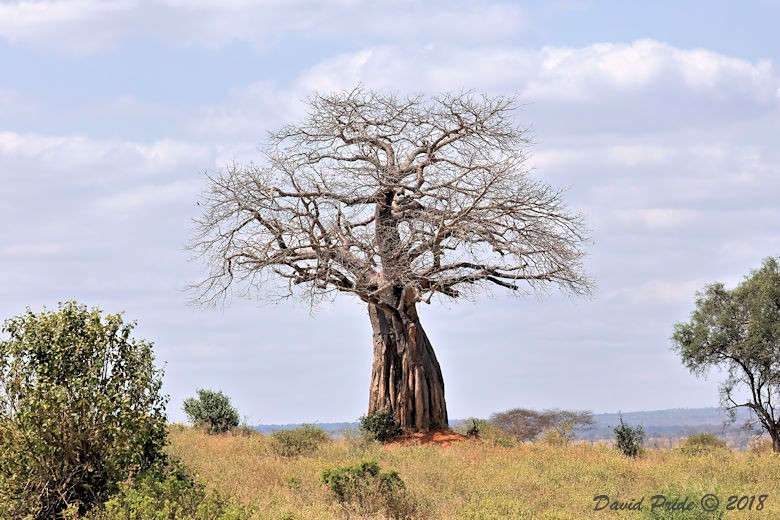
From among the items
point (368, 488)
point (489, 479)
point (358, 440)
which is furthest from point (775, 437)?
point (368, 488)

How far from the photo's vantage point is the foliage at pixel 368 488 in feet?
39.1

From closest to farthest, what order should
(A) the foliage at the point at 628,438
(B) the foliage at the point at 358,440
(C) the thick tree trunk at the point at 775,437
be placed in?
(B) the foliage at the point at 358,440 < (A) the foliage at the point at 628,438 < (C) the thick tree trunk at the point at 775,437

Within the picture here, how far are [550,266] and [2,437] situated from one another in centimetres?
1580

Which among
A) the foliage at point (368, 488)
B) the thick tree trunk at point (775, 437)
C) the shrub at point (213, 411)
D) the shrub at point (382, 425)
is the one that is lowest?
the thick tree trunk at point (775, 437)

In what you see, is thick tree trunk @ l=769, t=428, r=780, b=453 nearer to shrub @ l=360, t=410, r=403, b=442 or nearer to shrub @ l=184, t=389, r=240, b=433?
shrub @ l=360, t=410, r=403, b=442

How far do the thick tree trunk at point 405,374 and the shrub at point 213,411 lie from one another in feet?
15.0

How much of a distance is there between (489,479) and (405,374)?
9.85m

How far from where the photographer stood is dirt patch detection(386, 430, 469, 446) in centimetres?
2288

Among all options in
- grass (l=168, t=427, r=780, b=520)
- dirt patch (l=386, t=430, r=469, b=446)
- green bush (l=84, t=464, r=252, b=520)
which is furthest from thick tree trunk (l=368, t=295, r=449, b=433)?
green bush (l=84, t=464, r=252, b=520)

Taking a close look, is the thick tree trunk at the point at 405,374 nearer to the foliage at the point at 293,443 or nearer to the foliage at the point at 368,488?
the foliage at the point at 293,443

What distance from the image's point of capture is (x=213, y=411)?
26.7 metres

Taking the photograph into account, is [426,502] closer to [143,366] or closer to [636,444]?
[143,366]

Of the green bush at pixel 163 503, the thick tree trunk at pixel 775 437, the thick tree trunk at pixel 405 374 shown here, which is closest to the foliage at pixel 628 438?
the thick tree trunk at pixel 405 374

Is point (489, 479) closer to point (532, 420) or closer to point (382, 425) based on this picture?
point (382, 425)
